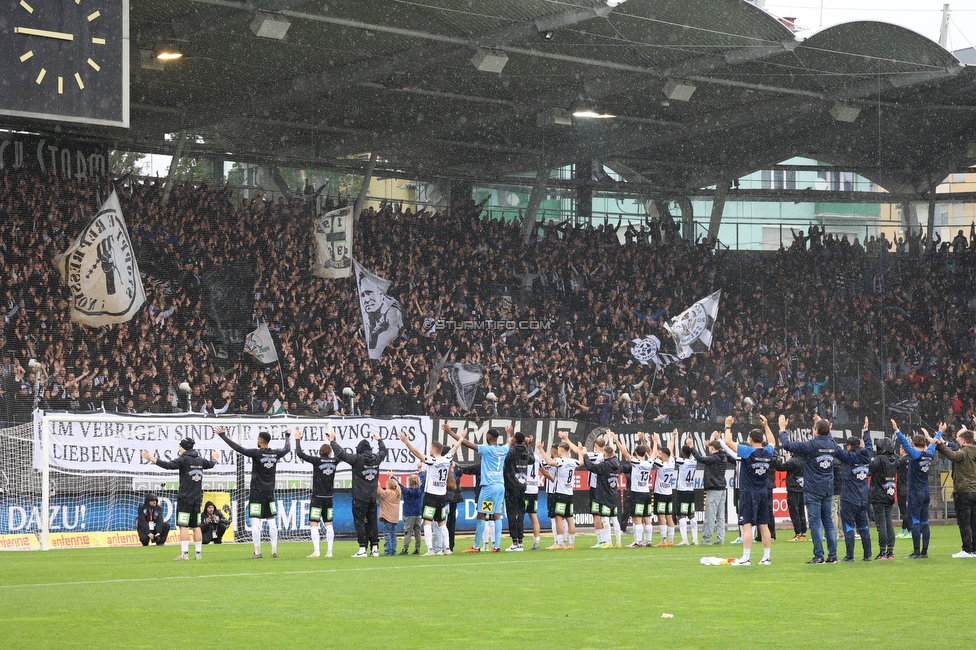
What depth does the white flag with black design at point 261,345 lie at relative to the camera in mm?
32844

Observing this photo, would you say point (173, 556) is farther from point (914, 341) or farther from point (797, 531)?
point (914, 341)

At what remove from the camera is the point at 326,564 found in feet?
62.0

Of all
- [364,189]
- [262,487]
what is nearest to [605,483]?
[262,487]

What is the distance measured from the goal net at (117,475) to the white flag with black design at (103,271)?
4.93m

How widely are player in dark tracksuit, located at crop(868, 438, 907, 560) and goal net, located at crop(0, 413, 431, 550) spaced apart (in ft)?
38.0

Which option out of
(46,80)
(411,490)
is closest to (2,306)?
(411,490)

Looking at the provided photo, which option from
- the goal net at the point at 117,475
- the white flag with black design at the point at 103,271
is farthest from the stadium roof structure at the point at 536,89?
the goal net at the point at 117,475

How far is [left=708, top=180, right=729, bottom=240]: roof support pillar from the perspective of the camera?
44.0 metres

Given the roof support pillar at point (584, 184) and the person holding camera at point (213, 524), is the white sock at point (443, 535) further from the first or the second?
the roof support pillar at point (584, 184)

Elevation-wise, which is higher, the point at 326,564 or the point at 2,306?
the point at 2,306

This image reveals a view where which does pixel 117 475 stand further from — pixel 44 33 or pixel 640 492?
pixel 44 33

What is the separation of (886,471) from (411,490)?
726 centimetres

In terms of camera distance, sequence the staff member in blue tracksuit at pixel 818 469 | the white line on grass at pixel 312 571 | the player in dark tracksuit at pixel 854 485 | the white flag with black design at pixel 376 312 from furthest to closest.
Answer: the white flag with black design at pixel 376 312 < the player in dark tracksuit at pixel 854 485 < the staff member in blue tracksuit at pixel 818 469 < the white line on grass at pixel 312 571

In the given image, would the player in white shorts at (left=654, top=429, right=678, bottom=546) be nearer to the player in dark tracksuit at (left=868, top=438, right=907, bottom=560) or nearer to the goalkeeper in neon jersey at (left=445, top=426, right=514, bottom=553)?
the goalkeeper in neon jersey at (left=445, top=426, right=514, bottom=553)
